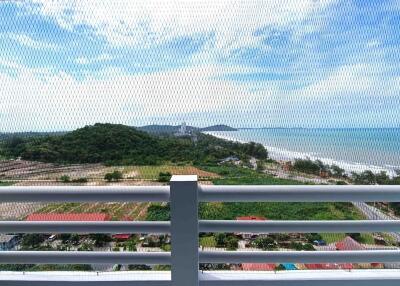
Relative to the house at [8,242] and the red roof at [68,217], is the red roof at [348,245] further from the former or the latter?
the house at [8,242]

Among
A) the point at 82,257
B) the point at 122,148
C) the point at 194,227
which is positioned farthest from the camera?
the point at 122,148

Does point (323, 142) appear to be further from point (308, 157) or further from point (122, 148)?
point (122, 148)

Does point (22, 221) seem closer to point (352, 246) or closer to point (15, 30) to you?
point (15, 30)

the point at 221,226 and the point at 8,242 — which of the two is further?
the point at 8,242

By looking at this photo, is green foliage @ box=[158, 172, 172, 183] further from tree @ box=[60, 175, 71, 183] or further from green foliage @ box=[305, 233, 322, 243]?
green foliage @ box=[305, 233, 322, 243]

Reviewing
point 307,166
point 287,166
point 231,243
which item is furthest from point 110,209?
point 307,166

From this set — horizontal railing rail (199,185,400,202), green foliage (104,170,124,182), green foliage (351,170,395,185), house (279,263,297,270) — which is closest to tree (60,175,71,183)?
green foliage (104,170,124,182)
